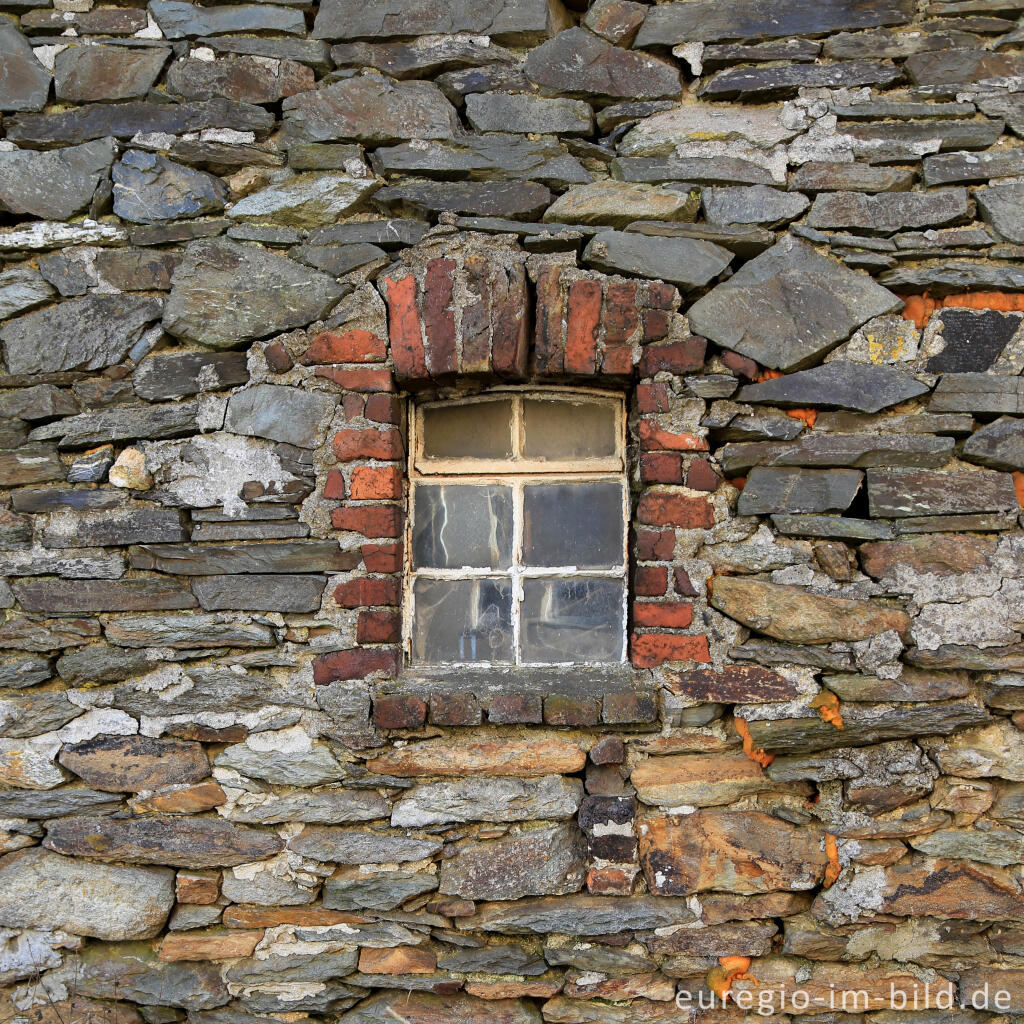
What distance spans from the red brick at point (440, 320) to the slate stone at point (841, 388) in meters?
0.85

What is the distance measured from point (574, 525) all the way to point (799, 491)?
0.67 meters

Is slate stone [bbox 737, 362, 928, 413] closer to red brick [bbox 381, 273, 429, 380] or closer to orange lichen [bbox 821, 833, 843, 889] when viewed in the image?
red brick [bbox 381, 273, 429, 380]

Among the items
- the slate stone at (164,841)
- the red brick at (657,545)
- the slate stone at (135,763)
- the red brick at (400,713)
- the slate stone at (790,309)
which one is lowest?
the slate stone at (164,841)

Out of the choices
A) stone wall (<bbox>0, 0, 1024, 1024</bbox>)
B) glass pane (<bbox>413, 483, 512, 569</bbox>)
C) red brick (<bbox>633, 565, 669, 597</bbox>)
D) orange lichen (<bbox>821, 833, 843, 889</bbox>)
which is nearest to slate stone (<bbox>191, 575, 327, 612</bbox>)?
stone wall (<bbox>0, 0, 1024, 1024</bbox>)

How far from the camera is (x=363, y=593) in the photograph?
2262mm

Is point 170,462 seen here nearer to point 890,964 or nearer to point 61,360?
point 61,360

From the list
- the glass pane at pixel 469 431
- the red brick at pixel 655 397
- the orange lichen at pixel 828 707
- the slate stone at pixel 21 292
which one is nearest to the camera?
the orange lichen at pixel 828 707

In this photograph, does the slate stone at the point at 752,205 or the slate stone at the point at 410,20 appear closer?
the slate stone at the point at 752,205

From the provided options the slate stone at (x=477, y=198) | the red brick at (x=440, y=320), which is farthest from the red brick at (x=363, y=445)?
the slate stone at (x=477, y=198)

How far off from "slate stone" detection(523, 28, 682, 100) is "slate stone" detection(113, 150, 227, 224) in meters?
1.05

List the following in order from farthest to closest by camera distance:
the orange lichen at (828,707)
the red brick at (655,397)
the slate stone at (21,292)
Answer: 1. the slate stone at (21,292)
2. the red brick at (655,397)
3. the orange lichen at (828,707)

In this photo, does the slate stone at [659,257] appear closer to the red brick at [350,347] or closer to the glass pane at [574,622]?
the red brick at [350,347]

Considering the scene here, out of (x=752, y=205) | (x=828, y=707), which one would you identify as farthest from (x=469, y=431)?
(x=828, y=707)

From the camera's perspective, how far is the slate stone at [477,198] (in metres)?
2.33
